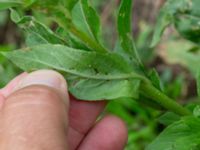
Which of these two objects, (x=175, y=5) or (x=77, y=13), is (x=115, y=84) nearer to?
(x=77, y=13)

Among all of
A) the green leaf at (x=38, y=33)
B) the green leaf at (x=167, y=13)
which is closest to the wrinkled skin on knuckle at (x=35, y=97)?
the green leaf at (x=38, y=33)

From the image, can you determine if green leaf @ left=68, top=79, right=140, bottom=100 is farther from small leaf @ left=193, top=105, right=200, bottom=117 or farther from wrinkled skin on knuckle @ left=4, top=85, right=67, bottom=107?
small leaf @ left=193, top=105, right=200, bottom=117

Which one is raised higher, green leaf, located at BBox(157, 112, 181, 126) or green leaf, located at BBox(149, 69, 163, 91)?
green leaf, located at BBox(149, 69, 163, 91)

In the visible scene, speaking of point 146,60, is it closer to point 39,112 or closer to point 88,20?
point 88,20

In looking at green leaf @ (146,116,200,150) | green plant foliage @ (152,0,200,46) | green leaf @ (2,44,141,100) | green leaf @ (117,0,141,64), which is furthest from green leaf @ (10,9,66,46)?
green plant foliage @ (152,0,200,46)

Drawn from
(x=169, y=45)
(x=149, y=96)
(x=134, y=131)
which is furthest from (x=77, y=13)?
(x=169, y=45)
